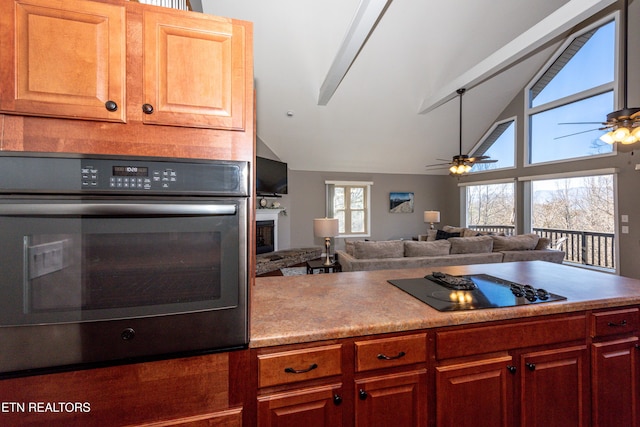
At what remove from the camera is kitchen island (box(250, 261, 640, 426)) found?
3.40ft

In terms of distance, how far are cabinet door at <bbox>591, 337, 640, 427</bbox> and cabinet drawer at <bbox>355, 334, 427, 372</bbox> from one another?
37.2 inches

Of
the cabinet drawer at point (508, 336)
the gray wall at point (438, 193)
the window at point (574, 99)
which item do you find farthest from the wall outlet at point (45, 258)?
the window at point (574, 99)

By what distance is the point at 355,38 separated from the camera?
3.40 meters

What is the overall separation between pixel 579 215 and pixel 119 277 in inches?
283

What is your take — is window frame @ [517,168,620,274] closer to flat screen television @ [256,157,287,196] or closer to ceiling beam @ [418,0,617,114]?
ceiling beam @ [418,0,617,114]

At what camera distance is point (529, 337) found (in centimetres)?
126

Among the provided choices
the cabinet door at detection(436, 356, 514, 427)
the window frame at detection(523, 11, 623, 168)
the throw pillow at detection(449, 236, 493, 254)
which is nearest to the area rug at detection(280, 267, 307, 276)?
the throw pillow at detection(449, 236, 493, 254)

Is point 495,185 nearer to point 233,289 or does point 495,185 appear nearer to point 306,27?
point 306,27

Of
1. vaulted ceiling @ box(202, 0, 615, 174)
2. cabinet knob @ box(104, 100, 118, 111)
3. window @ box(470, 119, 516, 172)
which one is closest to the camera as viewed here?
cabinet knob @ box(104, 100, 118, 111)

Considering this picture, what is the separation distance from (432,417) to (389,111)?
5.92 metres

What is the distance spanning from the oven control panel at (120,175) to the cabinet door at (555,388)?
1514 millimetres

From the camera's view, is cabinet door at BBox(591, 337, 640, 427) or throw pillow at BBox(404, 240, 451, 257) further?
throw pillow at BBox(404, 240, 451, 257)

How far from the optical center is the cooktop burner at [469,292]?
4.27 ft

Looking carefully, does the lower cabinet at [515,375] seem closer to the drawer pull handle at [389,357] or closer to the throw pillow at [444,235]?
the drawer pull handle at [389,357]
